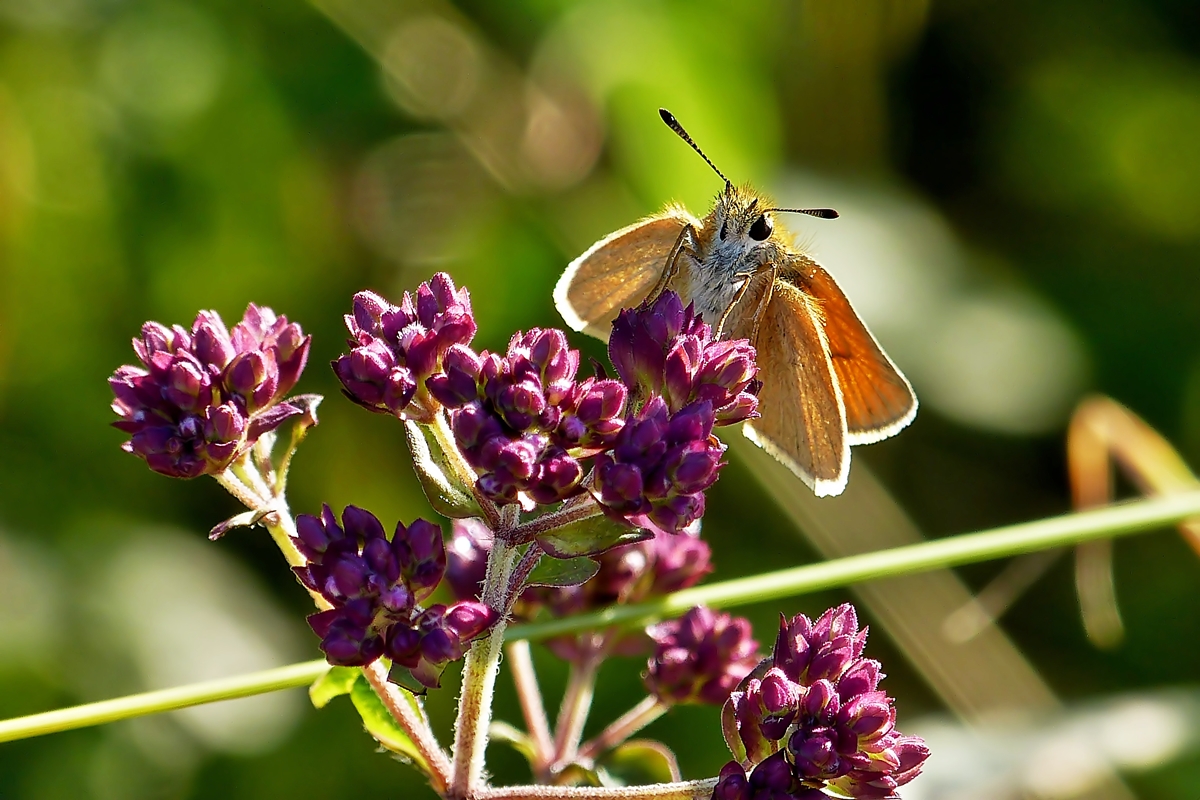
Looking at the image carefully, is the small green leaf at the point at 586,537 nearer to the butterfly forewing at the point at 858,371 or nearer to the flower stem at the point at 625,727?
the flower stem at the point at 625,727

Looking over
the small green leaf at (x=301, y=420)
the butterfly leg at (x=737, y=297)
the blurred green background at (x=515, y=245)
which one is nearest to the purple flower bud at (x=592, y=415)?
the small green leaf at (x=301, y=420)

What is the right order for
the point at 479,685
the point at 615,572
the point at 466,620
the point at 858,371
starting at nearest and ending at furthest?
1. the point at 466,620
2. the point at 479,685
3. the point at 615,572
4. the point at 858,371

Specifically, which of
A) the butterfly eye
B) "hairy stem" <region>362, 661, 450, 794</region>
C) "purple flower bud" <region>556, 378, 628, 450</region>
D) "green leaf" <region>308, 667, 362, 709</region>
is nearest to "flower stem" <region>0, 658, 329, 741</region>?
"green leaf" <region>308, 667, 362, 709</region>

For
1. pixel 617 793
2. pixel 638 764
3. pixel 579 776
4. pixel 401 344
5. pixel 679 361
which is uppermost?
pixel 679 361

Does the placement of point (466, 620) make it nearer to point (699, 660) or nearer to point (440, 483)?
point (440, 483)

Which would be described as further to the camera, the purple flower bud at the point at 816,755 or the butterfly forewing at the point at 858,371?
the butterfly forewing at the point at 858,371

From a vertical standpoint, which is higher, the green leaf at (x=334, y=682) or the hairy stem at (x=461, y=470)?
the hairy stem at (x=461, y=470)

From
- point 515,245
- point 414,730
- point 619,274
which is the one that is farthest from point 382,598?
point 515,245
